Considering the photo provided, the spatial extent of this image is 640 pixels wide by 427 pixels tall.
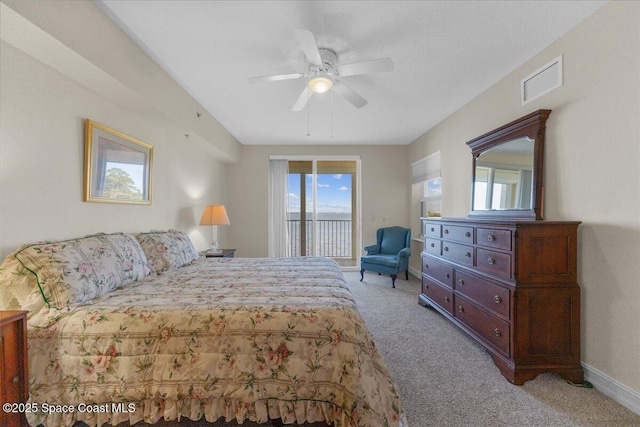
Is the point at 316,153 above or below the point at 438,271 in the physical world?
above

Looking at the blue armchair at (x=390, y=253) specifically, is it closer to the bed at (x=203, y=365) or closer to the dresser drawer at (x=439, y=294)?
the dresser drawer at (x=439, y=294)

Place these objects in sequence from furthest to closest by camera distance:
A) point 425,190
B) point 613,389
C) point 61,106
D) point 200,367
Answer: point 425,190
point 61,106
point 613,389
point 200,367

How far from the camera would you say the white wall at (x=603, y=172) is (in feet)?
5.55

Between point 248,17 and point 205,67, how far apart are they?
89cm

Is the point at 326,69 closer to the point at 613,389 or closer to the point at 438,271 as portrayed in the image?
the point at 438,271

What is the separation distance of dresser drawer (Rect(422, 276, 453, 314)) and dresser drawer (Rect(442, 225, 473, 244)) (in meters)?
0.57

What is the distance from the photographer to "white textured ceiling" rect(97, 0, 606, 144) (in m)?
1.85

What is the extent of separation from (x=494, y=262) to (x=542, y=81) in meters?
1.62

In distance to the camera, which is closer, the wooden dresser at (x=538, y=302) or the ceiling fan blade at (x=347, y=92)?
the wooden dresser at (x=538, y=302)

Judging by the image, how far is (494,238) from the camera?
2.21 metres

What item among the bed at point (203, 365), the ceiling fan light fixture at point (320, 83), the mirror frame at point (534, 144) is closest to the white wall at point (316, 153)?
the mirror frame at point (534, 144)

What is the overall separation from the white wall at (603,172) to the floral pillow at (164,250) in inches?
136

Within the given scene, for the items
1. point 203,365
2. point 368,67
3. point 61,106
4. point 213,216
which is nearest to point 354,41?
point 368,67

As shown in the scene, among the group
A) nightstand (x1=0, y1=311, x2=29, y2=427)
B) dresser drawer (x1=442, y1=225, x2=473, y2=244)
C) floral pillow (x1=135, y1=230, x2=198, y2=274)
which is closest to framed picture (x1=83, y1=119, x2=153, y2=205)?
floral pillow (x1=135, y1=230, x2=198, y2=274)
